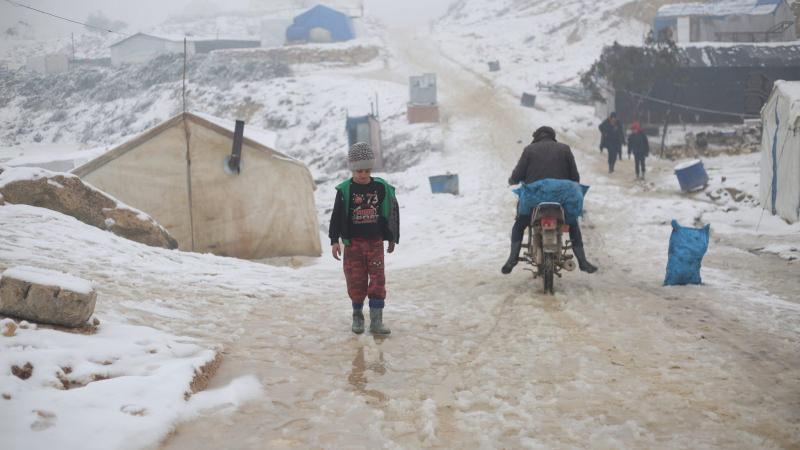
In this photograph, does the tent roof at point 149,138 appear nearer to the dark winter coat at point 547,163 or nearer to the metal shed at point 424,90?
the dark winter coat at point 547,163

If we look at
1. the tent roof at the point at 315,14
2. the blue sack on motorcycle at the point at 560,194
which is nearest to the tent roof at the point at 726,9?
the tent roof at the point at 315,14

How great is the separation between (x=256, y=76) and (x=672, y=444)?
42603 millimetres

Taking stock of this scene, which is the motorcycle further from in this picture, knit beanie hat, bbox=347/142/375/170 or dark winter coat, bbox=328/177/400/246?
knit beanie hat, bbox=347/142/375/170

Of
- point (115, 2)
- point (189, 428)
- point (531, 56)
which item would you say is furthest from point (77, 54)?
point (189, 428)

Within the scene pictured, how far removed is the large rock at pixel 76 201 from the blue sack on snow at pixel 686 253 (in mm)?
6619

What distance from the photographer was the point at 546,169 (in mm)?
6594

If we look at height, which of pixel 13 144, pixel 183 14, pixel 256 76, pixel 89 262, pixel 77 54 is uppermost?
pixel 183 14

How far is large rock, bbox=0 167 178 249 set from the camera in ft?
25.0

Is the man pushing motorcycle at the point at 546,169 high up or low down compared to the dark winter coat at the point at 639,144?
down

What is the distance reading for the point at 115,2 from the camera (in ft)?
311

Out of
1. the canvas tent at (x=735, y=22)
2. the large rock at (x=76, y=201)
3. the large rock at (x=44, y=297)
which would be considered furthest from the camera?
the canvas tent at (x=735, y=22)

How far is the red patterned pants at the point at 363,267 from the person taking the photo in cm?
501

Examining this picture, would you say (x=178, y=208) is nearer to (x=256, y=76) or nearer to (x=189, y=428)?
(x=189, y=428)

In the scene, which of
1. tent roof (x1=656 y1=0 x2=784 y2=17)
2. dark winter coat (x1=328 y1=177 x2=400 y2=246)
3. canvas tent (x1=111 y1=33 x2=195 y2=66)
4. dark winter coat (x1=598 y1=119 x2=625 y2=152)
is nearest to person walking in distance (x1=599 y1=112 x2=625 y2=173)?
dark winter coat (x1=598 y1=119 x2=625 y2=152)
